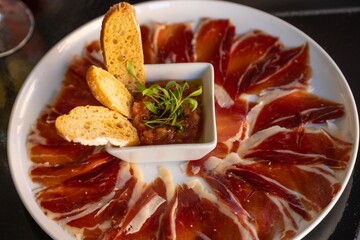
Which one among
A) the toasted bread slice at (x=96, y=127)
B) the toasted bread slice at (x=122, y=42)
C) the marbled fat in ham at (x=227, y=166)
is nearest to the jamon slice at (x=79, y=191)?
the marbled fat in ham at (x=227, y=166)

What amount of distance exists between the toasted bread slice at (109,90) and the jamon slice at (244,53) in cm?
41

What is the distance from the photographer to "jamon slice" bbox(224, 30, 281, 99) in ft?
6.63

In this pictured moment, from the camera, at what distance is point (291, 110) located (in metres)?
1.94

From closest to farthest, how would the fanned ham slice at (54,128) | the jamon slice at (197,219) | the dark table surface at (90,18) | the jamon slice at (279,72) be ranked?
the jamon slice at (197,219) → the fanned ham slice at (54,128) → the jamon slice at (279,72) → the dark table surface at (90,18)

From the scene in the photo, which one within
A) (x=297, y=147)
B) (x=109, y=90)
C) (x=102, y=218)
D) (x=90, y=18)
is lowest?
(x=102, y=218)

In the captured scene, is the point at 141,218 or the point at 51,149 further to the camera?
the point at 51,149

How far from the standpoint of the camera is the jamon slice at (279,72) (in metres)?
2.02

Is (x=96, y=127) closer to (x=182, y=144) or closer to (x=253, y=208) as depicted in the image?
(x=182, y=144)

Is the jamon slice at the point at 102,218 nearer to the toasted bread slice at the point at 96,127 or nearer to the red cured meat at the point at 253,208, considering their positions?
the toasted bread slice at the point at 96,127

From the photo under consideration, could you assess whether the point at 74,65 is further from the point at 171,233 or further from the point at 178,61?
the point at 171,233

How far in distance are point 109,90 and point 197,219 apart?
0.51 meters

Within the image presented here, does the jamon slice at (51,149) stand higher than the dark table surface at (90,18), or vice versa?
the dark table surface at (90,18)

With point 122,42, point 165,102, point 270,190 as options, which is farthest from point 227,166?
point 122,42

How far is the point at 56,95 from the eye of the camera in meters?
2.04
